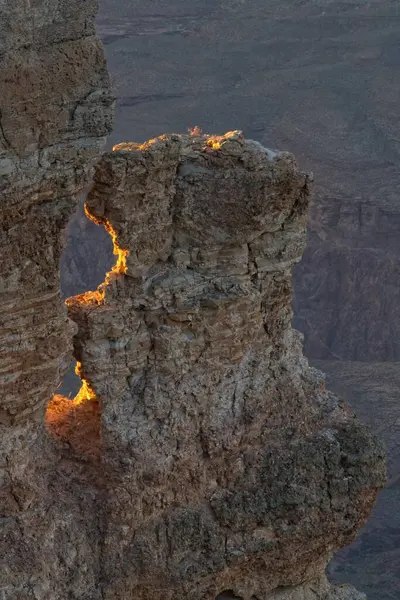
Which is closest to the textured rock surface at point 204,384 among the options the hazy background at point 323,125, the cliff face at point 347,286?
the hazy background at point 323,125

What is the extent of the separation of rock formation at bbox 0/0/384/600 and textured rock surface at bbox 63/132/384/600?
0.6 inches

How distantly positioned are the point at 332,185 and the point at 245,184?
92.6 feet

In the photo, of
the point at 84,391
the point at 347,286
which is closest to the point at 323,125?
the point at 347,286

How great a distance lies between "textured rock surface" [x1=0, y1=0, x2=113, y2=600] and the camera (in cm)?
852

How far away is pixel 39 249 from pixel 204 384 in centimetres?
201

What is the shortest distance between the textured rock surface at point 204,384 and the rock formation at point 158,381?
2cm

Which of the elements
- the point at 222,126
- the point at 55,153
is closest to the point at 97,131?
the point at 55,153

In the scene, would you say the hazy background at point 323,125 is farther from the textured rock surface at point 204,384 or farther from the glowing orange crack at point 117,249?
the glowing orange crack at point 117,249

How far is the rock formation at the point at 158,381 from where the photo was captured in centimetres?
895

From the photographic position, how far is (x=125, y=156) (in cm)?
949

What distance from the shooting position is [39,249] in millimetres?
9094

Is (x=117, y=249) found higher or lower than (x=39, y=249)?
lower

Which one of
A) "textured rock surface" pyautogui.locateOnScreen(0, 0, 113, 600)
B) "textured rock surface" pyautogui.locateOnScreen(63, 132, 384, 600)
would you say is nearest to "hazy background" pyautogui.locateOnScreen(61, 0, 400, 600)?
"textured rock surface" pyautogui.locateOnScreen(63, 132, 384, 600)

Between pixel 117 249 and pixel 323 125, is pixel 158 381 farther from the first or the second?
pixel 323 125
